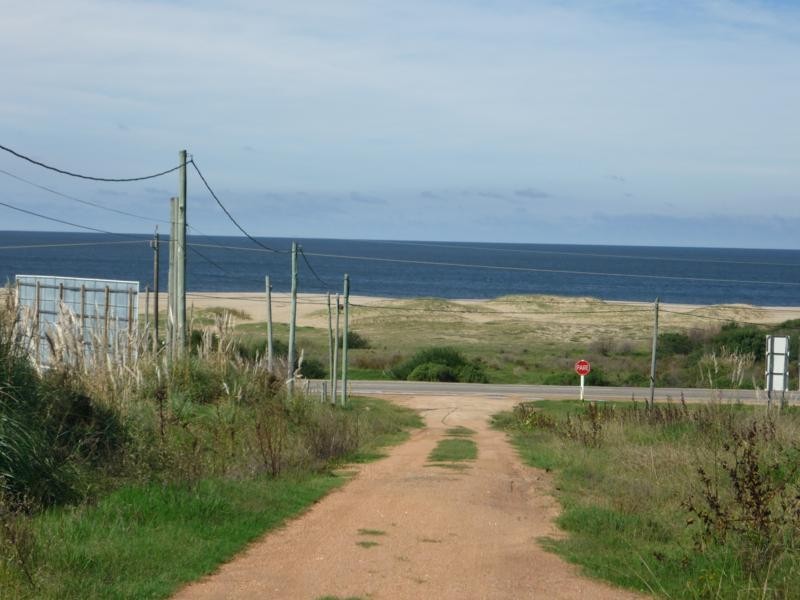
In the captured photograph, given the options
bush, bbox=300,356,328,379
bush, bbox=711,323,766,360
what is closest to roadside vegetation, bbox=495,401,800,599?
bush, bbox=300,356,328,379

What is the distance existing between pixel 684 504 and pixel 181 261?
11.7m

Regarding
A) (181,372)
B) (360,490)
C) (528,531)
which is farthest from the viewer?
(181,372)

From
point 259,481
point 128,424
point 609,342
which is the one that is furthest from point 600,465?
point 609,342

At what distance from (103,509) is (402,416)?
20.1 meters

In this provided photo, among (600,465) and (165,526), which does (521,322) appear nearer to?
(600,465)

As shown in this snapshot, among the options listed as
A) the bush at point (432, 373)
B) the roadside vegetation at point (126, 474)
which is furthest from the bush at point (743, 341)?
the roadside vegetation at point (126, 474)

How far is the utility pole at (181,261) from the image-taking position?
18.5 metres

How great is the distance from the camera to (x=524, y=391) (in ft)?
129

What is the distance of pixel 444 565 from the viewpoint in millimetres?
8594

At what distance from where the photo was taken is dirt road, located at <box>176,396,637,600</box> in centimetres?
780

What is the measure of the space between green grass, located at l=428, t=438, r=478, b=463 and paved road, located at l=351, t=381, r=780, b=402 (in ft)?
51.2

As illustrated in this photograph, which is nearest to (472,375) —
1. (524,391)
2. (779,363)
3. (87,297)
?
(524,391)

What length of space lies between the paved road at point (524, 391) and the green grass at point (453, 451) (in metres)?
15.6

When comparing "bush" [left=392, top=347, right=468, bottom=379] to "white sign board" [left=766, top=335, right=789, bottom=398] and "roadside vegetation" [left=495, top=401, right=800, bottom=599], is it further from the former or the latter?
"roadside vegetation" [left=495, top=401, right=800, bottom=599]
